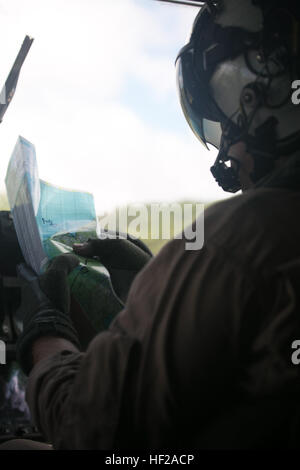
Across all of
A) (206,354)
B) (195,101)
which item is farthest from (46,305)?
(195,101)

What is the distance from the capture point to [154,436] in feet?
2.10

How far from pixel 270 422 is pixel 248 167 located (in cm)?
44

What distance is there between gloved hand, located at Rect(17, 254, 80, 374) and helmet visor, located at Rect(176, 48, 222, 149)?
1.32 feet

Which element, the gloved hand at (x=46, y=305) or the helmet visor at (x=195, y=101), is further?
the helmet visor at (x=195, y=101)

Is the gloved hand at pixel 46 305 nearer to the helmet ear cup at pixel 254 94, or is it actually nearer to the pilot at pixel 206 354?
the pilot at pixel 206 354

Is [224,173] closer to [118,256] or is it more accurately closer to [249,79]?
[249,79]

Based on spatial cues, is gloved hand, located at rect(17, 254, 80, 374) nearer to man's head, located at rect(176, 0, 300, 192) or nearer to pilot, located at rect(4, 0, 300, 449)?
pilot, located at rect(4, 0, 300, 449)

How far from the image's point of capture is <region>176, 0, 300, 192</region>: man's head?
859 mm

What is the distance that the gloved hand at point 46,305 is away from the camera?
2.85 feet

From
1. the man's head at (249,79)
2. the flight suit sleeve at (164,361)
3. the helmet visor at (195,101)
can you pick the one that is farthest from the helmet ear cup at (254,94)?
the flight suit sleeve at (164,361)

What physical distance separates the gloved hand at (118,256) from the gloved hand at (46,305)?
101mm

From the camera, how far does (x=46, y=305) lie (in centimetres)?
93
